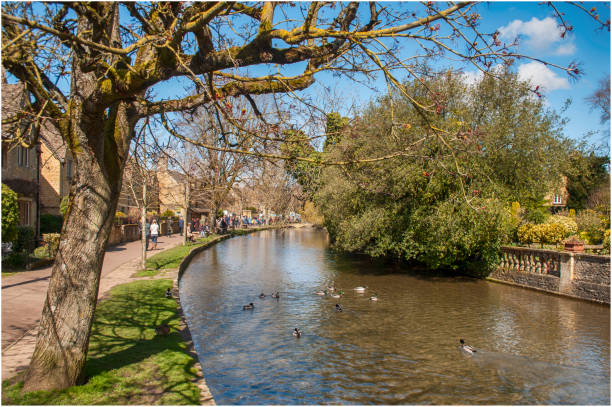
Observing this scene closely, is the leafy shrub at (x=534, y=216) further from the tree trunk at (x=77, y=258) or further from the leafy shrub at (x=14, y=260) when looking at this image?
the leafy shrub at (x=14, y=260)

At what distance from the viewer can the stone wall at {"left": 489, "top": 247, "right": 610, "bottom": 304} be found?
15.8 metres

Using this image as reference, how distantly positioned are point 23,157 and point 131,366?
2585 centimetres

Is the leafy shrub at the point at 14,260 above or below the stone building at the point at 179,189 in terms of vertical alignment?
below

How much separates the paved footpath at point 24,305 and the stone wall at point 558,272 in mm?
16291

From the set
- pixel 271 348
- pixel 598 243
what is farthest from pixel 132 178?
pixel 598 243

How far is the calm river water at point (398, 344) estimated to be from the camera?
8375mm

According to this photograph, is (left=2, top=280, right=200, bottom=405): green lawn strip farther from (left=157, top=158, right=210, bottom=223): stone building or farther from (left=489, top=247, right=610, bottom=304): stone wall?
(left=489, top=247, right=610, bottom=304): stone wall

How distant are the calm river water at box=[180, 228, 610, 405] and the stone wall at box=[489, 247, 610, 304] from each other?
0.54 meters

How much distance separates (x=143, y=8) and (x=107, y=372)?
17.6 feet

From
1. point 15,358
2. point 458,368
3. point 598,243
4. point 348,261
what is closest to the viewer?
point 15,358

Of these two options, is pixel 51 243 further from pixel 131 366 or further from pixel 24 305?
pixel 131 366

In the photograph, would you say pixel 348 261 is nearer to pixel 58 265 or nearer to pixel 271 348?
pixel 271 348

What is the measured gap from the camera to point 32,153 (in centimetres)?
2923

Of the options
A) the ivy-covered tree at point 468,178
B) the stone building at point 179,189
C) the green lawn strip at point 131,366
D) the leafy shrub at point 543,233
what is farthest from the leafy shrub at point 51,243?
the leafy shrub at point 543,233
